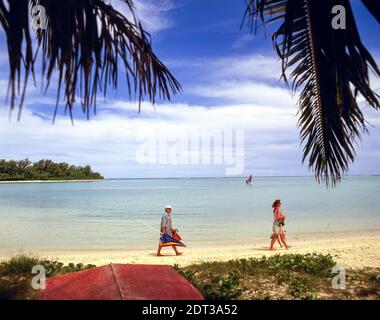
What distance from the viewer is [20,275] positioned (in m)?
7.71

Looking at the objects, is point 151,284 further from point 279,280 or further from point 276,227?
point 276,227

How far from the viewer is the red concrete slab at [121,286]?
3.41 m

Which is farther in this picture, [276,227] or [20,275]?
[276,227]

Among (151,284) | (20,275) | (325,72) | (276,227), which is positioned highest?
(325,72)

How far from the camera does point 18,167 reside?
124938 millimetres

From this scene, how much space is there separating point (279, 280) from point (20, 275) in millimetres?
5282

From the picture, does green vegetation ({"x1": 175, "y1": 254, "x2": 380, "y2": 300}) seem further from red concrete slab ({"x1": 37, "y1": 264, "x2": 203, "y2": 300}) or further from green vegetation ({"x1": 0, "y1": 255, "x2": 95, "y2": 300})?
green vegetation ({"x1": 0, "y1": 255, "x2": 95, "y2": 300})

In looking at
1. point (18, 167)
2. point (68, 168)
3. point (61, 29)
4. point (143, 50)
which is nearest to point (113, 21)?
point (143, 50)

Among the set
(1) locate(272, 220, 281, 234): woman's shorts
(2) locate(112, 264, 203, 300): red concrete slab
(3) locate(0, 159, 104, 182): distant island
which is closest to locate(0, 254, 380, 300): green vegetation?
(2) locate(112, 264, 203, 300): red concrete slab

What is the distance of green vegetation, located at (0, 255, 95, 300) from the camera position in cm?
645

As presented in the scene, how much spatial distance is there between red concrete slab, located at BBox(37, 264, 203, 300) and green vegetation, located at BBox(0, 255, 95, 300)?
2.68m

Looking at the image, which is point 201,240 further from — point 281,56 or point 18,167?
point 18,167

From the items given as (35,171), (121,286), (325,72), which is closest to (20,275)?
(121,286)
